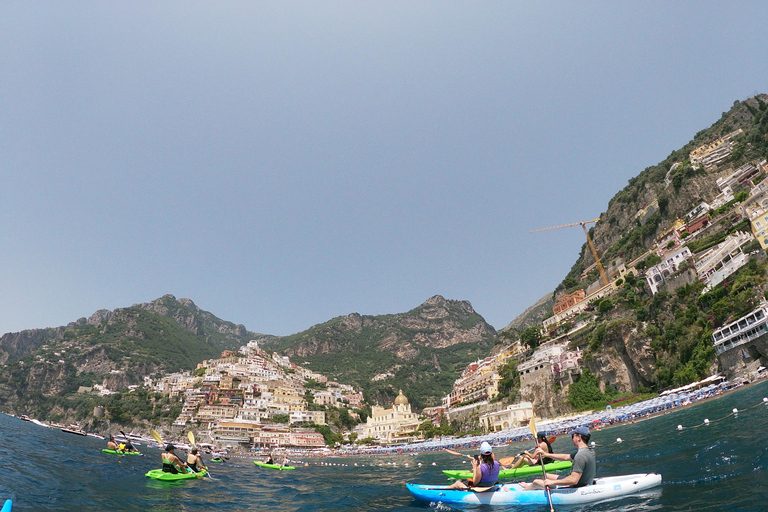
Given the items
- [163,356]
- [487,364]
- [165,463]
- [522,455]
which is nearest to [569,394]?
[487,364]

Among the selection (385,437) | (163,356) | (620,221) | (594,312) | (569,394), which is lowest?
(385,437)

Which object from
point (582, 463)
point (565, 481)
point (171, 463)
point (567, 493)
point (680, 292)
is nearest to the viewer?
point (582, 463)

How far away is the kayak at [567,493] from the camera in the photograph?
9.03 meters

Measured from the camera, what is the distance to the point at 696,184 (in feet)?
213

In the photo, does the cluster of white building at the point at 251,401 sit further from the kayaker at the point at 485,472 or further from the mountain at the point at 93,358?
the kayaker at the point at 485,472

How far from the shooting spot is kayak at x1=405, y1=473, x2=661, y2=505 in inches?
356

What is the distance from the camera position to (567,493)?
911cm

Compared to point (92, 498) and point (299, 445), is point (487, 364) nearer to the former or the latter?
point (299, 445)

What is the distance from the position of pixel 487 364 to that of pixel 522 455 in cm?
8387

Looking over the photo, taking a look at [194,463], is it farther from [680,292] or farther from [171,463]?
[680,292]

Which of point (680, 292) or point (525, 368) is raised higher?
point (680, 292)

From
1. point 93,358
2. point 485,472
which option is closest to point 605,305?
point 485,472

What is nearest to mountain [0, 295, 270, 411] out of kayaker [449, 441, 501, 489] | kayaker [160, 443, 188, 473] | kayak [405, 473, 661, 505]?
kayaker [160, 443, 188, 473]

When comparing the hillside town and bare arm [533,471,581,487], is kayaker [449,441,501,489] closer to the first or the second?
bare arm [533,471,581,487]
